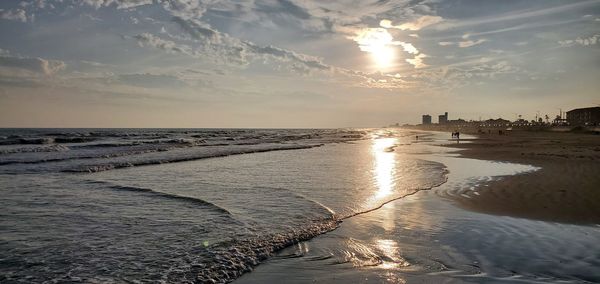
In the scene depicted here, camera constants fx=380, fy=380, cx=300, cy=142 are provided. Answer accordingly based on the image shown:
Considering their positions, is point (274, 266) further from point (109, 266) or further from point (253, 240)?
point (109, 266)

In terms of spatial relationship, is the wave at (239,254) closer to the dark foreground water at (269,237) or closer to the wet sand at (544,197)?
the dark foreground water at (269,237)

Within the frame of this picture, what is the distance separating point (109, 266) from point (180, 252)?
111 centimetres

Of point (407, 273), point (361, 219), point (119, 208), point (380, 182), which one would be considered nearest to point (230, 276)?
point (407, 273)

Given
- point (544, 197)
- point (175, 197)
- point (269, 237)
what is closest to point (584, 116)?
point (544, 197)

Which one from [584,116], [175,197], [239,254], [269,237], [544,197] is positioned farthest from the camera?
[584,116]

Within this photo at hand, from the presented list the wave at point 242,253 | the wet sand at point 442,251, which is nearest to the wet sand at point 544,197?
the wet sand at point 442,251

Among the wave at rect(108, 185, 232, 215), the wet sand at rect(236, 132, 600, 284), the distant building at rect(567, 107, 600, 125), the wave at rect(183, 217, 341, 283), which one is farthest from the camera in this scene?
the distant building at rect(567, 107, 600, 125)

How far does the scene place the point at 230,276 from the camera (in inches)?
224

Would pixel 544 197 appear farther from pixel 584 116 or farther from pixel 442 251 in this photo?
pixel 584 116

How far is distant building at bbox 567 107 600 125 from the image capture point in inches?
4900

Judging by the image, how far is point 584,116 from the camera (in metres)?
135

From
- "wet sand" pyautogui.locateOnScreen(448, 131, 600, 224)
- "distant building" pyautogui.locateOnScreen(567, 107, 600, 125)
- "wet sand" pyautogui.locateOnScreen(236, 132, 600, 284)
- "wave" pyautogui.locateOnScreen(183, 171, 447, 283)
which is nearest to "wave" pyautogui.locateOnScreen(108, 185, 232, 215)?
"wave" pyautogui.locateOnScreen(183, 171, 447, 283)

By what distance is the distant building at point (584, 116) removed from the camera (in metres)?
124

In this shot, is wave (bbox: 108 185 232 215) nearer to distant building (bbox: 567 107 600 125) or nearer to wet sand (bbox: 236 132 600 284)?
wet sand (bbox: 236 132 600 284)
